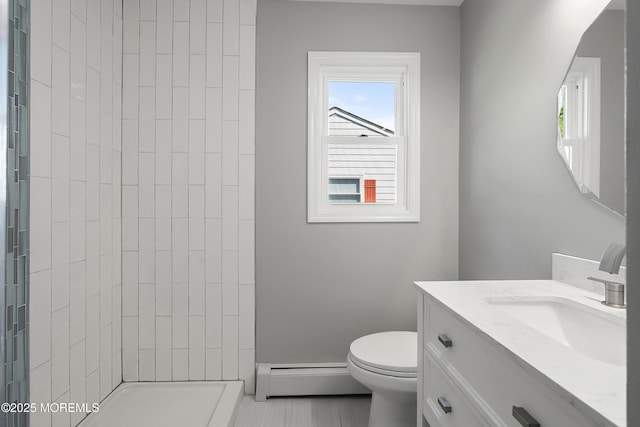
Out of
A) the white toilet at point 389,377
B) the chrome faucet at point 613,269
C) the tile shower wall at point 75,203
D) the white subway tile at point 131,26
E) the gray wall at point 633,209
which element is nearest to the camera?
the gray wall at point 633,209

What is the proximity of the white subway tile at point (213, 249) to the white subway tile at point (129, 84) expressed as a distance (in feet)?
2.58

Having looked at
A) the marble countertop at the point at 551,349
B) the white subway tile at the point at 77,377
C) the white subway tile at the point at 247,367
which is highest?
the marble countertop at the point at 551,349

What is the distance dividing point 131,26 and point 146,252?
1317mm

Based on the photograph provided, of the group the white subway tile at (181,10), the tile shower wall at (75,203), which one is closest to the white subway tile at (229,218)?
the tile shower wall at (75,203)

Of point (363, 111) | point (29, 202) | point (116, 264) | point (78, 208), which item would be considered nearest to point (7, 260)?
point (29, 202)

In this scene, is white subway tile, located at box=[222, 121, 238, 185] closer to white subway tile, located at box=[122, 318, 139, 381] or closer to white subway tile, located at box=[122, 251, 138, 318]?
white subway tile, located at box=[122, 251, 138, 318]

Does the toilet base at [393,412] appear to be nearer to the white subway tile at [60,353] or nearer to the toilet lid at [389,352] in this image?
the toilet lid at [389,352]

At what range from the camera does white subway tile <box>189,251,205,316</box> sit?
2.33 metres

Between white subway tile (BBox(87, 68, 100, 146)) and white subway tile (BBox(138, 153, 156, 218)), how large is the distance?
12.1 inches

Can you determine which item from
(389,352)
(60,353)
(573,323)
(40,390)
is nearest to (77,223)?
(60,353)

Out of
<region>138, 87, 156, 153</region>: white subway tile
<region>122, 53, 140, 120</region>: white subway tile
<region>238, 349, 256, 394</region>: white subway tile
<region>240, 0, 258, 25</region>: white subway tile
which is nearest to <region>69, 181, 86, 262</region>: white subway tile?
<region>138, 87, 156, 153</region>: white subway tile

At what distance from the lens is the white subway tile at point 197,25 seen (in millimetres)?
2307

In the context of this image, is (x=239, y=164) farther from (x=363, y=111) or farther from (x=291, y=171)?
(x=363, y=111)

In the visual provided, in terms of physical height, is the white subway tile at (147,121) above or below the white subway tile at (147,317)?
above
